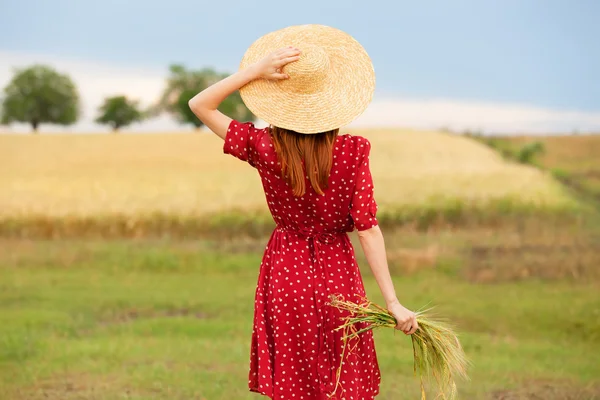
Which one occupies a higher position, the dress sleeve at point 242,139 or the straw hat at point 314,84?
the straw hat at point 314,84

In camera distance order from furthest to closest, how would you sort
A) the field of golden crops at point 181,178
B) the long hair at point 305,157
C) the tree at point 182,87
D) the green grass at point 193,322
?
the tree at point 182,87 → the field of golden crops at point 181,178 → the green grass at point 193,322 → the long hair at point 305,157

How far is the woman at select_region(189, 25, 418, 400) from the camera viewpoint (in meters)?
4.15

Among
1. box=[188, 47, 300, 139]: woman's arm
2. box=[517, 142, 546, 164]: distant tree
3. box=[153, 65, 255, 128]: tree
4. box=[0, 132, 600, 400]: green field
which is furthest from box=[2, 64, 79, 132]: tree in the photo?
box=[188, 47, 300, 139]: woman's arm

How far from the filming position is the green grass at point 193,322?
803 centimetres

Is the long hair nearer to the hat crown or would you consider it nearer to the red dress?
the red dress

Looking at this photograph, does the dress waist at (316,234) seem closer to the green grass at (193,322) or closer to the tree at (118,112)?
the green grass at (193,322)

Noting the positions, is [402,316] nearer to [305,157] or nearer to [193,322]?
[305,157]

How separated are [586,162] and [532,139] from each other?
4.44 meters

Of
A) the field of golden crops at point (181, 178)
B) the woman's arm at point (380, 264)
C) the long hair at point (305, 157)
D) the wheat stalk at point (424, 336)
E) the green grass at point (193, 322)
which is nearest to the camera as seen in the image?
the long hair at point (305, 157)

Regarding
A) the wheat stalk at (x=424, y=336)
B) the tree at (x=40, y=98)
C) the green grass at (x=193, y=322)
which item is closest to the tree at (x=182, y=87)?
the tree at (x=40, y=98)

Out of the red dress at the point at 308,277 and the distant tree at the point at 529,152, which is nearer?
the red dress at the point at 308,277

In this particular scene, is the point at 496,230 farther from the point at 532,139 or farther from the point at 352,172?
the point at 532,139

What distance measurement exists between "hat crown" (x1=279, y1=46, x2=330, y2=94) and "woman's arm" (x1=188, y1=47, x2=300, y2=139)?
0.03 m

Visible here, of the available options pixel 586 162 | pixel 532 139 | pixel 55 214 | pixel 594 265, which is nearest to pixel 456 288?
pixel 594 265
